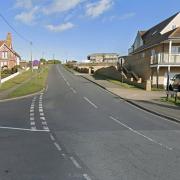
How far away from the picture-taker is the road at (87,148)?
7773 mm

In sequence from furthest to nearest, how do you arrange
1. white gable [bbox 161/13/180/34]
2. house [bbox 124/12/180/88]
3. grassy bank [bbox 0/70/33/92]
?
white gable [bbox 161/13/180/34] < grassy bank [bbox 0/70/33/92] < house [bbox 124/12/180/88]

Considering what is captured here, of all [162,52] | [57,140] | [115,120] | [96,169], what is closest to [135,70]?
[162,52]

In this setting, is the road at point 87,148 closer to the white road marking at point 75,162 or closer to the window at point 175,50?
→ the white road marking at point 75,162

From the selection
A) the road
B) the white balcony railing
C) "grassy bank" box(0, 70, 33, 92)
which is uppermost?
the white balcony railing

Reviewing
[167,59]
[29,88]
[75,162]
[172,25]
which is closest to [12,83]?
[29,88]

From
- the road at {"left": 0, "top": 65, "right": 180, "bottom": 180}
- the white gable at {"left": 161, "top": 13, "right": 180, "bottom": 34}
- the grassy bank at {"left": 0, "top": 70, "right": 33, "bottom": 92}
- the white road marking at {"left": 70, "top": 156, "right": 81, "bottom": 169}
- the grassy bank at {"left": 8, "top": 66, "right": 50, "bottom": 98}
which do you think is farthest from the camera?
the white gable at {"left": 161, "top": 13, "right": 180, "bottom": 34}

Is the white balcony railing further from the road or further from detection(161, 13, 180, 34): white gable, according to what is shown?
the road

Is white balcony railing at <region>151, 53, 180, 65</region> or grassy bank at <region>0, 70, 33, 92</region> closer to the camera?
white balcony railing at <region>151, 53, 180, 65</region>

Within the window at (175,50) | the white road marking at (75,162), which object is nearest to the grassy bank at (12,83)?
the window at (175,50)

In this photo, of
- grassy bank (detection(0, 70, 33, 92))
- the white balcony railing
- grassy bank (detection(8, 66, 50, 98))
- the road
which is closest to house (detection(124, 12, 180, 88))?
the white balcony railing

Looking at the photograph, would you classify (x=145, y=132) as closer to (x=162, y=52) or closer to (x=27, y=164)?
(x=27, y=164)

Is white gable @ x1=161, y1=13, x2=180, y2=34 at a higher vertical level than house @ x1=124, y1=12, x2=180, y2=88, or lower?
higher

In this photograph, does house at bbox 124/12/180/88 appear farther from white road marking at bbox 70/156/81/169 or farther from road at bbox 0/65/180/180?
white road marking at bbox 70/156/81/169

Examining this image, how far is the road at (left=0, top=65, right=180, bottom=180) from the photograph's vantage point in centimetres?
777
